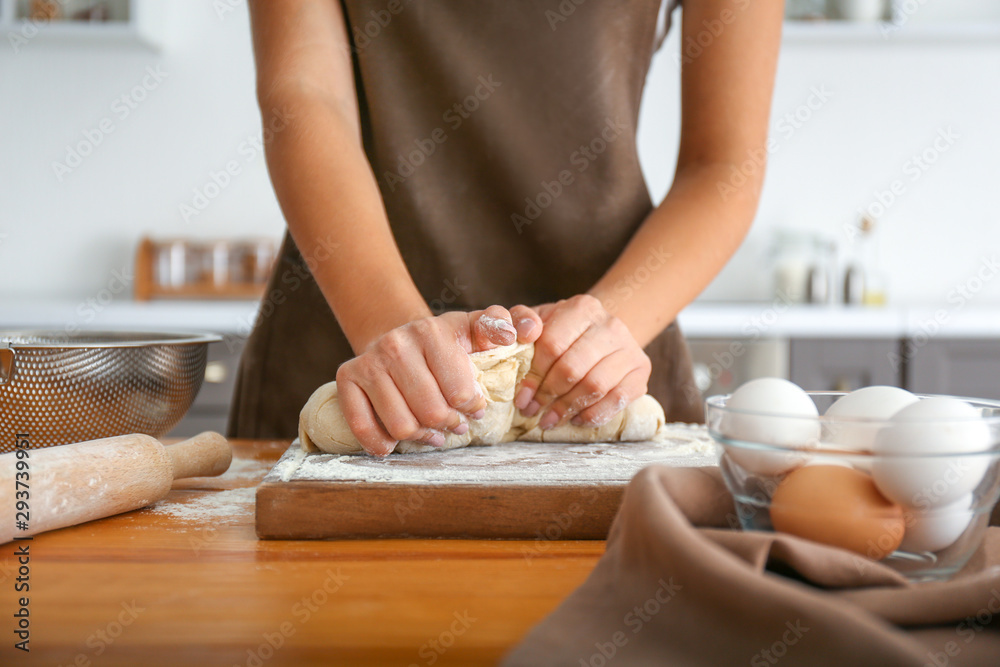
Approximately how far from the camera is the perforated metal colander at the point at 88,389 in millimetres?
689

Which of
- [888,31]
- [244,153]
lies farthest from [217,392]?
[888,31]

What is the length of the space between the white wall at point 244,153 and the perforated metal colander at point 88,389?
2.28 meters

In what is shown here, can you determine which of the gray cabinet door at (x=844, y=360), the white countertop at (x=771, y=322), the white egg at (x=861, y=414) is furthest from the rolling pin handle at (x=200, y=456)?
the gray cabinet door at (x=844, y=360)

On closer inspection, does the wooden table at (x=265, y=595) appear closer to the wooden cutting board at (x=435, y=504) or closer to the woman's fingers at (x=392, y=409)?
the wooden cutting board at (x=435, y=504)

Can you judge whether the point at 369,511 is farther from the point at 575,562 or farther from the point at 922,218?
the point at 922,218

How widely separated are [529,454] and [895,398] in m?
0.35

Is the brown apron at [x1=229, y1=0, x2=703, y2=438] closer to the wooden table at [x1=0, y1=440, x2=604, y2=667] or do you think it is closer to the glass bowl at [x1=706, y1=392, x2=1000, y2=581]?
the wooden table at [x1=0, y1=440, x2=604, y2=667]

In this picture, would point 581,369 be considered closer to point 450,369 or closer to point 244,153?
point 450,369

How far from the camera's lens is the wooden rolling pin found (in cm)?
53

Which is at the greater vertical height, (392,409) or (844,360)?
(392,409)

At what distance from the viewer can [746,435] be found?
1.53 ft

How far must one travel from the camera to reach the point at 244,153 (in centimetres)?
294

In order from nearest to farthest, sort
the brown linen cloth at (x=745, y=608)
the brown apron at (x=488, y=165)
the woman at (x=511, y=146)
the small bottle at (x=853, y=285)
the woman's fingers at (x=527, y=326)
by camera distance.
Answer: the brown linen cloth at (x=745, y=608) < the woman's fingers at (x=527, y=326) < the woman at (x=511, y=146) < the brown apron at (x=488, y=165) < the small bottle at (x=853, y=285)

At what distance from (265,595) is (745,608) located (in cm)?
27
